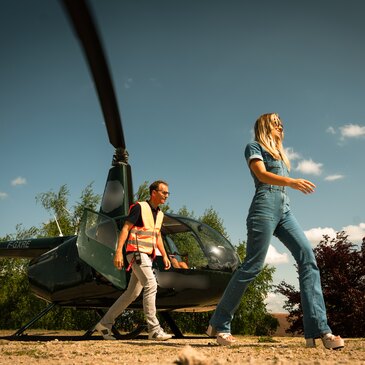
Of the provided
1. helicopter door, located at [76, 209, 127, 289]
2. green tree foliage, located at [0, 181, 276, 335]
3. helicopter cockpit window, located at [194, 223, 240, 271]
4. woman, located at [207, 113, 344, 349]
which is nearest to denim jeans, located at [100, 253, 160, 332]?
helicopter door, located at [76, 209, 127, 289]

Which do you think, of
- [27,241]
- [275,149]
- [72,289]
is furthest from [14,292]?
[275,149]

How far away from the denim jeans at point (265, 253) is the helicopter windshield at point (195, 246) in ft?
8.60

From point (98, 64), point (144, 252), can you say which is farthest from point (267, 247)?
point (98, 64)

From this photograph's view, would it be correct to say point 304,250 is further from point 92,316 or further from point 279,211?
point 92,316

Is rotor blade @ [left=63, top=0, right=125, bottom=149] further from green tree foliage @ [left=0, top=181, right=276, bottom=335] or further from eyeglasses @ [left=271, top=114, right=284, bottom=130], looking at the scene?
green tree foliage @ [left=0, top=181, right=276, bottom=335]

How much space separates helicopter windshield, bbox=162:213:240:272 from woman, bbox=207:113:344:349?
2622mm

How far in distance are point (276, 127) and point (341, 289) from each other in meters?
12.3

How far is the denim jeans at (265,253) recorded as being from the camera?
3.84m

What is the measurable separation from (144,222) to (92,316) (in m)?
12.9

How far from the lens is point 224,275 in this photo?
6617 mm

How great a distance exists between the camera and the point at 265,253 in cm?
390

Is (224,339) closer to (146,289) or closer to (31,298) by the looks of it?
(146,289)

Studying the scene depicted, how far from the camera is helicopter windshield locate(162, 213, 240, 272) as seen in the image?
6.59m

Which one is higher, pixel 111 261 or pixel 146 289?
pixel 111 261
